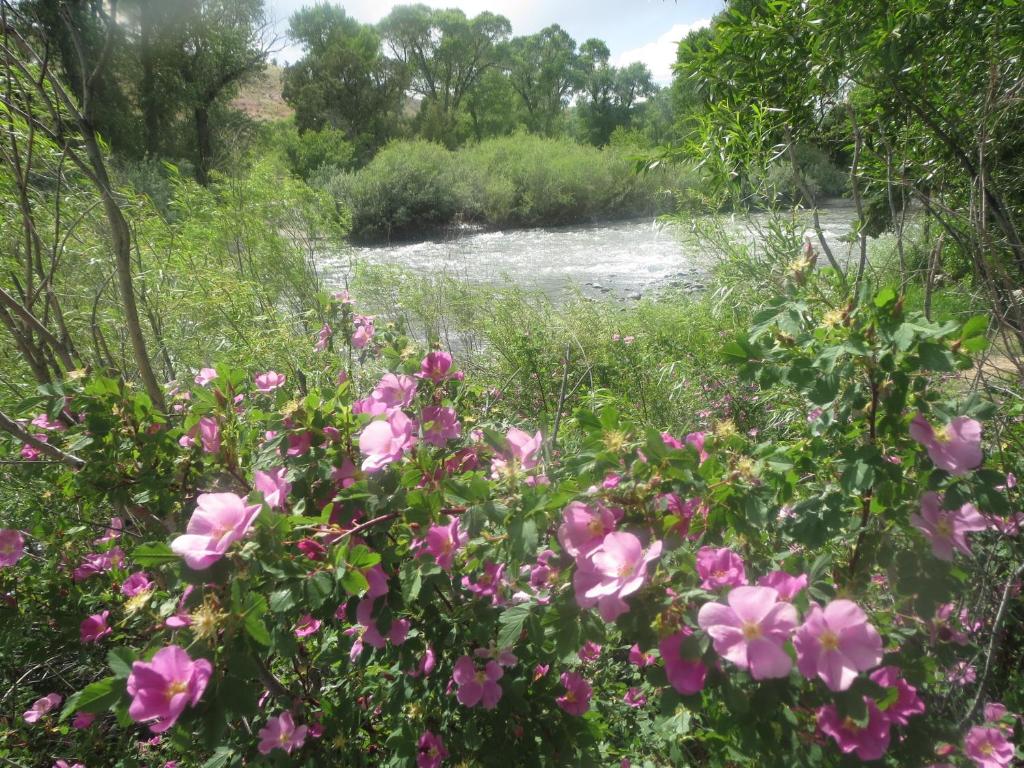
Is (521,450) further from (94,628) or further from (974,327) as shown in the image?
(94,628)

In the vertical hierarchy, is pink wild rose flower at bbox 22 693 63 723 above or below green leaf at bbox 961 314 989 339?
below

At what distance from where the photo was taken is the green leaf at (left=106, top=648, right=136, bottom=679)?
61cm

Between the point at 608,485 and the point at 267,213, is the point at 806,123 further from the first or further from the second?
the point at 267,213

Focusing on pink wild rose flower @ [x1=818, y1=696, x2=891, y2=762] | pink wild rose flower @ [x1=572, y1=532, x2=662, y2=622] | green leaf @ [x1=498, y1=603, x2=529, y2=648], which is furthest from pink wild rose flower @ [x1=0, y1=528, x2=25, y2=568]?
pink wild rose flower @ [x1=818, y1=696, x2=891, y2=762]

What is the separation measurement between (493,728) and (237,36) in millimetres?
22006

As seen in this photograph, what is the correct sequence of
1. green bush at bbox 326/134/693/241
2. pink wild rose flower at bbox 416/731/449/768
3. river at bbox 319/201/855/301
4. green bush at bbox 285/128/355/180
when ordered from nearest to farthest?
1. pink wild rose flower at bbox 416/731/449/768
2. river at bbox 319/201/855/301
3. green bush at bbox 326/134/693/241
4. green bush at bbox 285/128/355/180

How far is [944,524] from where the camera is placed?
2.29ft

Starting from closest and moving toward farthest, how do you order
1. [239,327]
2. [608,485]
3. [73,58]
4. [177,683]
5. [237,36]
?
[177,683] < [608,485] < [239,327] < [73,58] < [237,36]

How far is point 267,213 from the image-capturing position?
4898mm

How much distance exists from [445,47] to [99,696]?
34.6 metres

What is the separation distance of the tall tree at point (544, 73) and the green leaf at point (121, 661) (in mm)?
35021

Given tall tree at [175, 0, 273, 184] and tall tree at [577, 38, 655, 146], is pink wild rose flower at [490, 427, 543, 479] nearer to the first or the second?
tall tree at [175, 0, 273, 184]

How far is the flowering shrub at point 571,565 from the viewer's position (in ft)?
2.08

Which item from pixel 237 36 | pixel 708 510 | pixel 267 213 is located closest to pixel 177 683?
pixel 708 510
